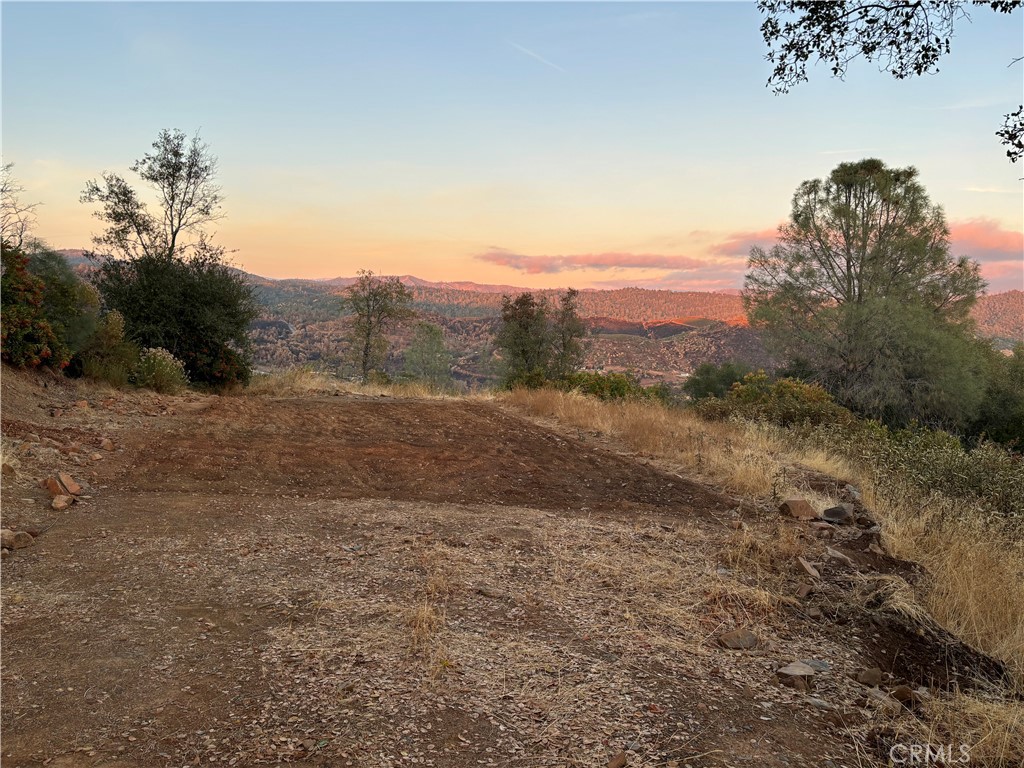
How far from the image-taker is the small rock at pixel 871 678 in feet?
10.9

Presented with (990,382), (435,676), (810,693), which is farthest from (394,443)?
(990,382)

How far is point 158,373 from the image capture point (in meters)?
12.1

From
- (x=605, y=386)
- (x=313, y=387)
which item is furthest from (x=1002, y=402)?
(x=313, y=387)

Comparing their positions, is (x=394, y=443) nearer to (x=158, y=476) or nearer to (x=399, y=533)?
(x=158, y=476)

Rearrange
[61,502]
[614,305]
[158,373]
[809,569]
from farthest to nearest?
[614,305]
[158,373]
[61,502]
[809,569]

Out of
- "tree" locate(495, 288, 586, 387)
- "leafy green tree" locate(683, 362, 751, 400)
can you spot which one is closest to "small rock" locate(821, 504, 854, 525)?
"leafy green tree" locate(683, 362, 751, 400)

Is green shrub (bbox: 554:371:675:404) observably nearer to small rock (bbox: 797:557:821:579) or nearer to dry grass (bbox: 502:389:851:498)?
dry grass (bbox: 502:389:851:498)

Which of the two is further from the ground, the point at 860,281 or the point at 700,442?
the point at 860,281

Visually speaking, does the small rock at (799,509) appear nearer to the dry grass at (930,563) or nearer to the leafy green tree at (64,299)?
the dry grass at (930,563)

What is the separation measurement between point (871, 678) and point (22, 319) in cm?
1165

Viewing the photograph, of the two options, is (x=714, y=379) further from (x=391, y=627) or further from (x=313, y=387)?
(x=391, y=627)

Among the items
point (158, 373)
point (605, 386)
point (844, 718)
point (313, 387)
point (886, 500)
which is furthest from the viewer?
point (605, 386)

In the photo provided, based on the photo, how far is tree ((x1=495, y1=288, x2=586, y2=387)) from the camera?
2639 centimetres

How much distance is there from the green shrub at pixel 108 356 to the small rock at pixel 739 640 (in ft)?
37.4
